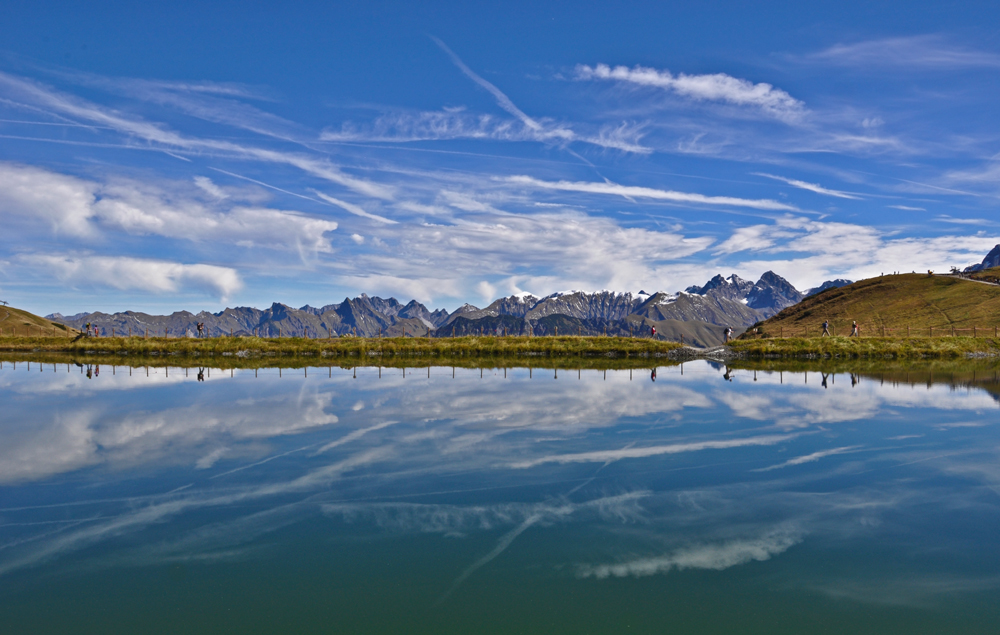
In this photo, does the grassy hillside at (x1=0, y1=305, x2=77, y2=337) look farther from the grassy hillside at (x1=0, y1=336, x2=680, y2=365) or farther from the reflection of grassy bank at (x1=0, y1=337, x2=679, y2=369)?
the grassy hillside at (x1=0, y1=336, x2=680, y2=365)

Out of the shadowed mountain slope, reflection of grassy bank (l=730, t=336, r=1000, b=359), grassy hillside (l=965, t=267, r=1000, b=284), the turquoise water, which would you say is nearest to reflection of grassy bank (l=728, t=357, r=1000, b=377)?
reflection of grassy bank (l=730, t=336, r=1000, b=359)

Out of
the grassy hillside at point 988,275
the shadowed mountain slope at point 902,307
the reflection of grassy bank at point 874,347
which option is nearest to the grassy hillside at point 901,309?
the shadowed mountain slope at point 902,307

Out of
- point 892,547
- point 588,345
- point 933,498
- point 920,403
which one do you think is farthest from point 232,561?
point 588,345

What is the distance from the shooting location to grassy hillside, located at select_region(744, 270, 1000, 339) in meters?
98.2

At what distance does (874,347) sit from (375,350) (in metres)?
61.8

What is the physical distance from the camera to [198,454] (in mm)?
19453

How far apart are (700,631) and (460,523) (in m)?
5.97

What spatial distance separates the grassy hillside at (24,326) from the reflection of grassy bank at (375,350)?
276 feet

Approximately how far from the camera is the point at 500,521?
524 inches

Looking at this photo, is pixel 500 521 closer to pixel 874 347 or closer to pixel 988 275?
pixel 874 347

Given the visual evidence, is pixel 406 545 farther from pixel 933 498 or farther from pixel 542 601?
pixel 933 498

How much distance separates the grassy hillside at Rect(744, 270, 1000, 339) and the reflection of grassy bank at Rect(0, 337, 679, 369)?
140 feet

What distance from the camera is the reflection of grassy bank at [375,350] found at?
219 ft

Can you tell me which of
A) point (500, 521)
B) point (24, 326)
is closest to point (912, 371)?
point (500, 521)
